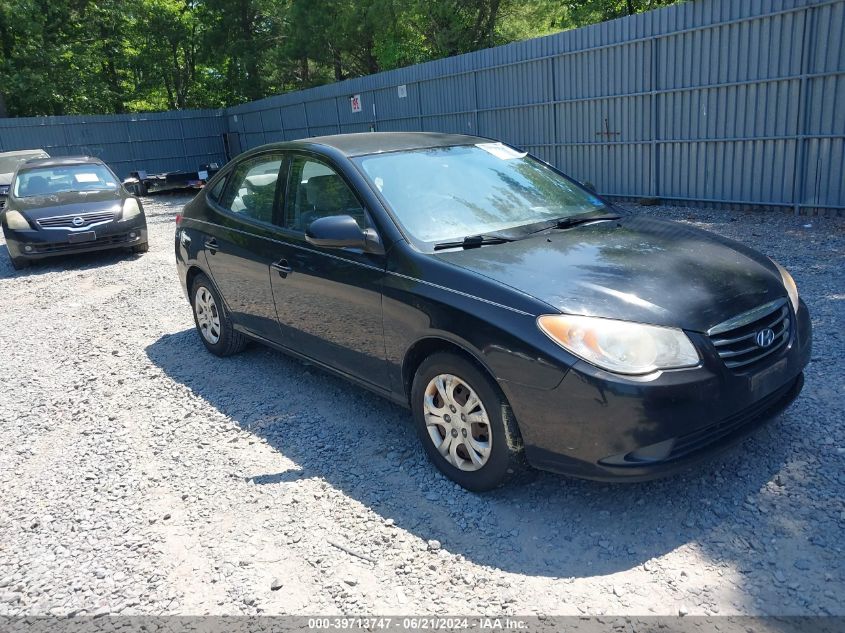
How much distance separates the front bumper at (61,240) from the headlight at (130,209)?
89 millimetres

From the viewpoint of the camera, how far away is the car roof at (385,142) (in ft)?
14.5

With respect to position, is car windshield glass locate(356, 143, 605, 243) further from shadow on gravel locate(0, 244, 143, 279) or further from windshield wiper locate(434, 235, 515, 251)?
shadow on gravel locate(0, 244, 143, 279)

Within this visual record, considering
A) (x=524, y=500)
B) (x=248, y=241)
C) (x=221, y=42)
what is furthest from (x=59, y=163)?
(x=221, y=42)

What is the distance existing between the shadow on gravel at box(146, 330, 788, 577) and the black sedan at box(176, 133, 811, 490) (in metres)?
0.23

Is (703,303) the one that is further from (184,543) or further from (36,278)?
(36,278)

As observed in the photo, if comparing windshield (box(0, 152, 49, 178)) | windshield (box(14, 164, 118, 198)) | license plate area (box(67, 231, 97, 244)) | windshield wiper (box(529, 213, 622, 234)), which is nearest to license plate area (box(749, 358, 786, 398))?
windshield wiper (box(529, 213, 622, 234))

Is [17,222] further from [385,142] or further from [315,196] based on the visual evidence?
[385,142]

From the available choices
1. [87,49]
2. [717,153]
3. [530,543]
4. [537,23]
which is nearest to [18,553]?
[530,543]

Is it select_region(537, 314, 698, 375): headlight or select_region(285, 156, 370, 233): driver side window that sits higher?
select_region(285, 156, 370, 233): driver side window

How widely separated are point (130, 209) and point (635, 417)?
10018mm

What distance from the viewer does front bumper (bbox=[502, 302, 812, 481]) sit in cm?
281

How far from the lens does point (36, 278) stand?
10203mm

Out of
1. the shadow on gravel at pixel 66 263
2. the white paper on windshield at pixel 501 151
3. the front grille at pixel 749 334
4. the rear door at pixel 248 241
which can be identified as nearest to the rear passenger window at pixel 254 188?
the rear door at pixel 248 241

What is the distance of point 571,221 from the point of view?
13.5ft
